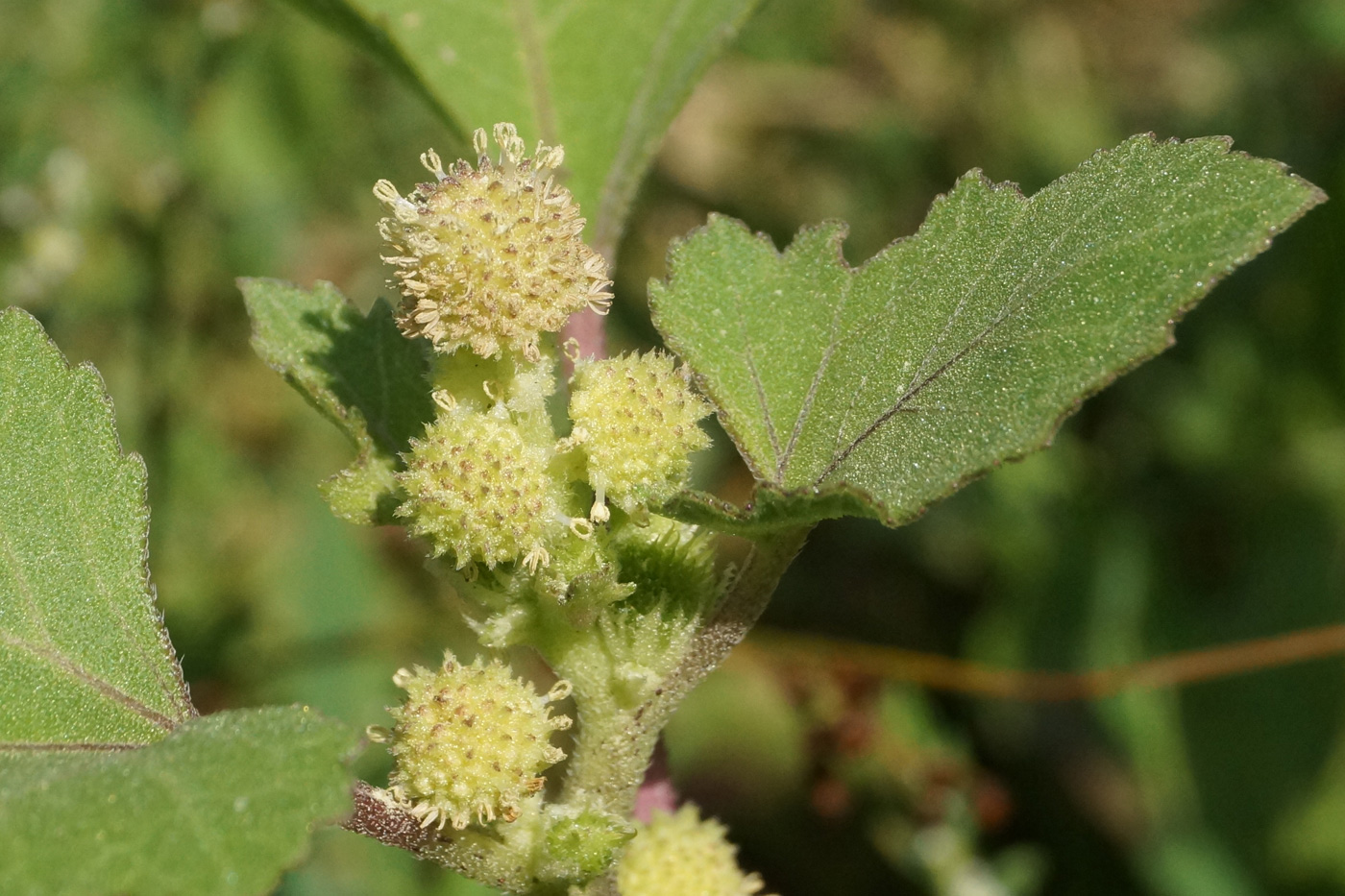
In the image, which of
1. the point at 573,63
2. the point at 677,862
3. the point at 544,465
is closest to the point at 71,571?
the point at 544,465

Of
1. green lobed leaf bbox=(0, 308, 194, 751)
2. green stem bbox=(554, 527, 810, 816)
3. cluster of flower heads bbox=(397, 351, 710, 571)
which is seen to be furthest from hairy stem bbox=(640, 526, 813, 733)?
green lobed leaf bbox=(0, 308, 194, 751)

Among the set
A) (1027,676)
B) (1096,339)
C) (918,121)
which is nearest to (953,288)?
(1096,339)

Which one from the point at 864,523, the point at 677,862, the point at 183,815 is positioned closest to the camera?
the point at 183,815

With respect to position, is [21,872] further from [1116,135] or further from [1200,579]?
[1116,135]

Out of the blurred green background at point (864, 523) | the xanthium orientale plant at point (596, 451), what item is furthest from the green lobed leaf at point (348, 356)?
the blurred green background at point (864, 523)

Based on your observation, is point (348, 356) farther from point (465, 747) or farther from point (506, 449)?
point (465, 747)

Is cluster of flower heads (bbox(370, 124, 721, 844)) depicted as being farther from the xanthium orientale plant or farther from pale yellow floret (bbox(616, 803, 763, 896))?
pale yellow floret (bbox(616, 803, 763, 896))
